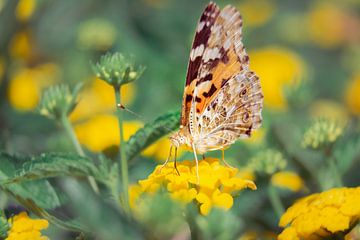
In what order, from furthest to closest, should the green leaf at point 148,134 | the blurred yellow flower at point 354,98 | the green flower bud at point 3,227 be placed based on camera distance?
the blurred yellow flower at point 354,98 → the green leaf at point 148,134 → the green flower bud at point 3,227

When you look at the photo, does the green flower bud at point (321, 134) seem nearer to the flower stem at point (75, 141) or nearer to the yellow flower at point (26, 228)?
the flower stem at point (75, 141)

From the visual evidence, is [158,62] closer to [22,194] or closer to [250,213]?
[250,213]

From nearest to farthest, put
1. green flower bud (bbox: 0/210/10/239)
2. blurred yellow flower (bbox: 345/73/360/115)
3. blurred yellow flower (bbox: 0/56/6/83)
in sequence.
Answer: green flower bud (bbox: 0/210/10/239) < blurred yellow flower (bbox: 0/56/6/83) < blurred yellow flower (bbox: 345/73/360/115)

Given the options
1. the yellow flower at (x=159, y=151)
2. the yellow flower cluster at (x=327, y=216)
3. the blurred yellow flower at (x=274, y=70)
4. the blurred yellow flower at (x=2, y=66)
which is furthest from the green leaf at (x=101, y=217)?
the blurred yellow flower at (x=274, y=70)

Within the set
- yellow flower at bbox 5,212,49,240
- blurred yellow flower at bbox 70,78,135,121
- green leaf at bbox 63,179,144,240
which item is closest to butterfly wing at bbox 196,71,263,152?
yellow flower at bbox 5,212,49,240

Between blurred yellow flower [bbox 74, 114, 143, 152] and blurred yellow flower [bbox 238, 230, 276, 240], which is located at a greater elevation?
blurred yellow flower [bbox 74, 114, 143, 152]

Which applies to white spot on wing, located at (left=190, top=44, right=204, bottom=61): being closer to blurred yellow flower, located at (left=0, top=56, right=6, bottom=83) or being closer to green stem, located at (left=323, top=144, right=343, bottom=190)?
green stem, located at (left=323, top=144, right=343, bottom=190)
